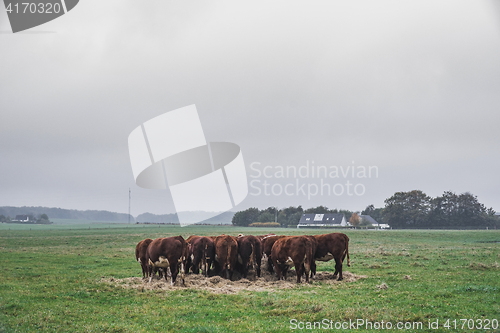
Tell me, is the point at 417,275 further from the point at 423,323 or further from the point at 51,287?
the point at 51,287

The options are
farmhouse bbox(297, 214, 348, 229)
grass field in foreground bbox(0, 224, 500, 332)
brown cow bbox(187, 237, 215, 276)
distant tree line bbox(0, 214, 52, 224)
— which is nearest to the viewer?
grass field in foreground bbox(0, 224, 500, 332)

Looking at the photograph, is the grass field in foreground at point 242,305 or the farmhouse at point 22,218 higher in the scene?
the grass field in foreground at point 242,305

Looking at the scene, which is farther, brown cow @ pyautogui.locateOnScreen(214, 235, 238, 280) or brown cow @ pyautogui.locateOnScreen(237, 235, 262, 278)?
brown cow @ pyautogui.locateOnScreen(237, 235, 262, 278)

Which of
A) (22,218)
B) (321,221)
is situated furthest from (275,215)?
(22,218)

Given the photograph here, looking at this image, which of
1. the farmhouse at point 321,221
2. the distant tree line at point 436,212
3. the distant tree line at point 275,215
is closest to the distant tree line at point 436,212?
the distant tree line at point 436,212

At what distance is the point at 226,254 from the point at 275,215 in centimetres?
10836

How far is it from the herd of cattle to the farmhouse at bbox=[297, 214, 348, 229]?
293 ft

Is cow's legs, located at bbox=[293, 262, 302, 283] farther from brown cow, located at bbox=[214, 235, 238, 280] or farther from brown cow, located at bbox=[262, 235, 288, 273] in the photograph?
brown cow, located at bbox=[214, 235, 238, 280]

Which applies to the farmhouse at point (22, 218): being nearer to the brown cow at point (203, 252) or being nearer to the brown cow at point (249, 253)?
the brown cow at point (203, 252)

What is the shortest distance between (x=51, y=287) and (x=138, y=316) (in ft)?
21.0

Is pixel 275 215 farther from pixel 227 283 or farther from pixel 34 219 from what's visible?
pixel 34 219

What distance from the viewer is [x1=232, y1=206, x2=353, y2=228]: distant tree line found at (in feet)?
387

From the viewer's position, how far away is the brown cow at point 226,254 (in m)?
15.3

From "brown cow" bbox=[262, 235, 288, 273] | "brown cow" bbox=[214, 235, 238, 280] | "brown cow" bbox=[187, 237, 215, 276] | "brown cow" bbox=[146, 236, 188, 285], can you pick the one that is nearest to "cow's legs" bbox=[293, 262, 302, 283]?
"brown cow" bbox=[262, 235, 288, 273]
